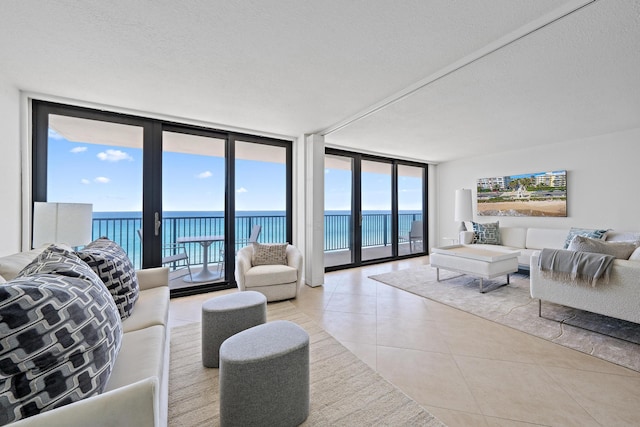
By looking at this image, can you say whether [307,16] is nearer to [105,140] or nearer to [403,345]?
[403,345]

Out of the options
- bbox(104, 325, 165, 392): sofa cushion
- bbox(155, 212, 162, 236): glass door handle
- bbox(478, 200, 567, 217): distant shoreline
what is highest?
bbox(478, 200, 567, 217): distant shoreline

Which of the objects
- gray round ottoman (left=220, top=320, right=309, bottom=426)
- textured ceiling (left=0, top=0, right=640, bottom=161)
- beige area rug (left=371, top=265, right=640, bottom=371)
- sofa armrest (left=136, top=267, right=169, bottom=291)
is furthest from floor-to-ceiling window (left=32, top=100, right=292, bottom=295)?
gray round ottoman (left=220, top=320, right=309, bottom=426)

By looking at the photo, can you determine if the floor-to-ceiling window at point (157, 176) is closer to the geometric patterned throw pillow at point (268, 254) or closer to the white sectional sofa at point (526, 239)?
the geometric patterned throw pillow at point (268, 254)

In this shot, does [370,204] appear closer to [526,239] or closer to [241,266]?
[526,239]

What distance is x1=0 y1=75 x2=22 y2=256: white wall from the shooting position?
2236mm

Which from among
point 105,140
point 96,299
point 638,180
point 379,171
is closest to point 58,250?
point 96,299

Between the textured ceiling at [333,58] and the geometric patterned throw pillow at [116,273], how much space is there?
1.48 meters

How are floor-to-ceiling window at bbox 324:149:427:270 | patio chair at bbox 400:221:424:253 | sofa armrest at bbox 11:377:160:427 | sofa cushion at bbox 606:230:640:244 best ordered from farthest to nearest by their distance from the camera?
patio chair at bbox 400:221:424:253 → floor-to-ceiling window at bbox 324:149:427:270 → sofa cushion at bbox 606:230:640:244 → sofa armrest at bbox 11:377:160:427

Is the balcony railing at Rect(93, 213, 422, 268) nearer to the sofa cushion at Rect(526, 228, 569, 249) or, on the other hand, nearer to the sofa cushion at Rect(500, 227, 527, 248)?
the sofa cushion at Rect(500, 227, 527, 248)

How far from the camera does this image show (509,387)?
1690mm

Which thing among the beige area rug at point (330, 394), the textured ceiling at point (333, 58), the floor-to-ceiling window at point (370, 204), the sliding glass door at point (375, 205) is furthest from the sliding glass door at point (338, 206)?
the beige area rug at point (330, 394)

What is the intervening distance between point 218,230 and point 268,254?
6.62 feet

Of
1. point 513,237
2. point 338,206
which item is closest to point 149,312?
point 338,206

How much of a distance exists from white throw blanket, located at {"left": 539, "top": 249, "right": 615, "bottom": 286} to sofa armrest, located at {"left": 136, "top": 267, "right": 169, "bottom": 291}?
373 centimetres
